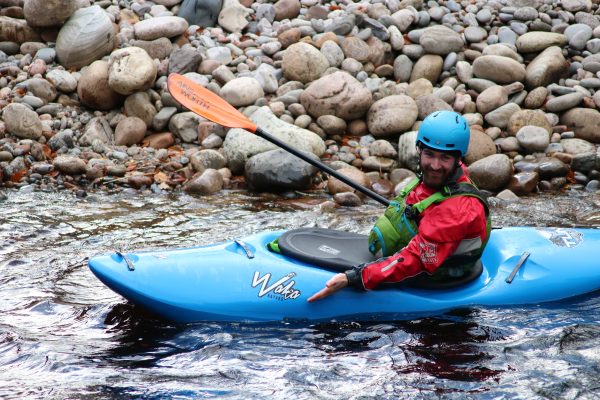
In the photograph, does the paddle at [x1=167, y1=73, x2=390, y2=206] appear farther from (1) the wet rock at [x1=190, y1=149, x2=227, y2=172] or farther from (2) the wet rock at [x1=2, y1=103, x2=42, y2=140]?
(2) the wet rock at [x1=2, y1=103, x2=42, y2=140]

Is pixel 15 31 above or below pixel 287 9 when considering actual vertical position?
below

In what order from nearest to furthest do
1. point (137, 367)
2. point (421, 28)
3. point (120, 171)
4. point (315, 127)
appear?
point (137, 367), point (120, 171), point (315, 127), point (421, 28)

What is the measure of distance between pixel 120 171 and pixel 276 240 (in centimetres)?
355

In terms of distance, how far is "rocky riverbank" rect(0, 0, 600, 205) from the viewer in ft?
24.9

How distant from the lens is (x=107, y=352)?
389 centimetres

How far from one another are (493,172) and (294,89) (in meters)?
2.49

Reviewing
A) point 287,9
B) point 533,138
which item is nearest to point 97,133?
point 287,9

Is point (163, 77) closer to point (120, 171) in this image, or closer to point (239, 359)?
point (120, 171)

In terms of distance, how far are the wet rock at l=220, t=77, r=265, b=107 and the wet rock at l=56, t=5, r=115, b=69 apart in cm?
159

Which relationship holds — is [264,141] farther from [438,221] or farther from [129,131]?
[438,221]

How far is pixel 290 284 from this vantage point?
165 inches

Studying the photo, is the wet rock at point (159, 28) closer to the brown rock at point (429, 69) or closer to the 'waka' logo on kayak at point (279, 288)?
the brown rock at point (429, 69)

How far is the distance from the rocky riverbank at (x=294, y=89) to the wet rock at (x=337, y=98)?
0.05ft

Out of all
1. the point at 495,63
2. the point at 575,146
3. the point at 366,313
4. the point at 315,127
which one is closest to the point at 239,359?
the point at 366,313
